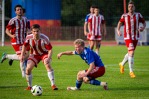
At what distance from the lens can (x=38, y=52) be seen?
12422 millimetres

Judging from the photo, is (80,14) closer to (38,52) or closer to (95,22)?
(95,22)

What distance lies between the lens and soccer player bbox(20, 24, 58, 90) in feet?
39.9

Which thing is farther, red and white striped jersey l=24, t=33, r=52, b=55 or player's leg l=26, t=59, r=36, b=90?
red and white striped jersey l=24, t=33, r=52, b=55

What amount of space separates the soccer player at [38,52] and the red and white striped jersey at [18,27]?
3.04m

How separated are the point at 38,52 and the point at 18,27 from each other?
323 centimetres

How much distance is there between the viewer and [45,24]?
41.8 m

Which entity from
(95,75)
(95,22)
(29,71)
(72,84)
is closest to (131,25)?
(72,84)

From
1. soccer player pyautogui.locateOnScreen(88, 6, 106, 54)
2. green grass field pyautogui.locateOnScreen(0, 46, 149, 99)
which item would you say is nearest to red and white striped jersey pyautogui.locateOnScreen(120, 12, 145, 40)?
green grass field pyautogui.locateOnScreen(0, 46, 149, 99)

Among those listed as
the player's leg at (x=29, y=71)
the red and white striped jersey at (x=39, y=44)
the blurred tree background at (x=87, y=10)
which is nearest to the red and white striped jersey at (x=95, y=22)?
the red and white striped jersey at (x=39, y=44)

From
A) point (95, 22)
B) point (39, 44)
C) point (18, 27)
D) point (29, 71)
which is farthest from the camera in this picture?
point (95, 22)

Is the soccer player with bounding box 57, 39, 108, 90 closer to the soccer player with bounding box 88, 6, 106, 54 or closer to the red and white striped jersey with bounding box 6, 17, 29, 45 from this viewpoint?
the red and white striped jersey with bounding box 6, 17, 29, 45

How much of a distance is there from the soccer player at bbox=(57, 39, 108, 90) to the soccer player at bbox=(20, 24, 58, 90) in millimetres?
456

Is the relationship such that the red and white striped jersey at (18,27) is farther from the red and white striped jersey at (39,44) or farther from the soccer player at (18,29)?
the red and white striped jersey at (39,44)

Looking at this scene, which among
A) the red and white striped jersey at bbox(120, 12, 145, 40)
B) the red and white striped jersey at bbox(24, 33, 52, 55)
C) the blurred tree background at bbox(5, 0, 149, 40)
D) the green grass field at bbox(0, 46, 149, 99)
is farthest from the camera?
the blurred tree background at bbox(5, 0, 149, 40)
